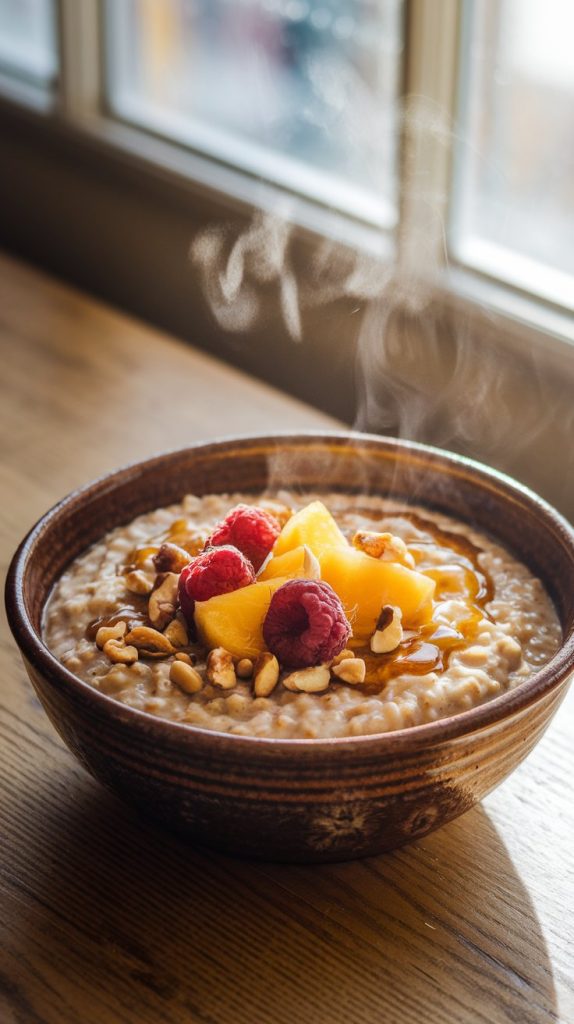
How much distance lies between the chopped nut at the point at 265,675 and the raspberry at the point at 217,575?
7 cm

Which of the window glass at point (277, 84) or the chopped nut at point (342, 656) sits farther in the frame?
the window glass at point (277, 84)

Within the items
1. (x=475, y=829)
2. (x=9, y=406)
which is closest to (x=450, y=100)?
(x=9, y=406)

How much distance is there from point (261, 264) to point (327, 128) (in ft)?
0.79

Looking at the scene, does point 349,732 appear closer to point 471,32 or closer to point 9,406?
point 9,406

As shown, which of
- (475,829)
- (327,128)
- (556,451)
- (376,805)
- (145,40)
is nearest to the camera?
(376,805)

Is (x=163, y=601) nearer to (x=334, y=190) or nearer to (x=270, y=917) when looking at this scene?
(x=270, y=917)

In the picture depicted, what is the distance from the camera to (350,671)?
0.93 metres

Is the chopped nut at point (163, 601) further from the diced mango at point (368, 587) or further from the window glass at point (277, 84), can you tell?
the window glass at point (277, 84)

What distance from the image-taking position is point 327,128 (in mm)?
2047

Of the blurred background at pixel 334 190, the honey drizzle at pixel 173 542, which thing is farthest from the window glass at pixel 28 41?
the honey drizzle at pixel 173 542

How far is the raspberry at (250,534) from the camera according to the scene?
3.40 feet

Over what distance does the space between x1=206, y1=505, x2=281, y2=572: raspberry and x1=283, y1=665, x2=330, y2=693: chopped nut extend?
14 cm

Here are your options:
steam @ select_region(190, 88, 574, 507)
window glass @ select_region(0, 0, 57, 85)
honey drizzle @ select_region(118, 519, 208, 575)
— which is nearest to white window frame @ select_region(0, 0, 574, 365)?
steam @ select_region(190, 88, 574, 507)

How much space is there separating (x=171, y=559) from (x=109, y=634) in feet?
0.34
